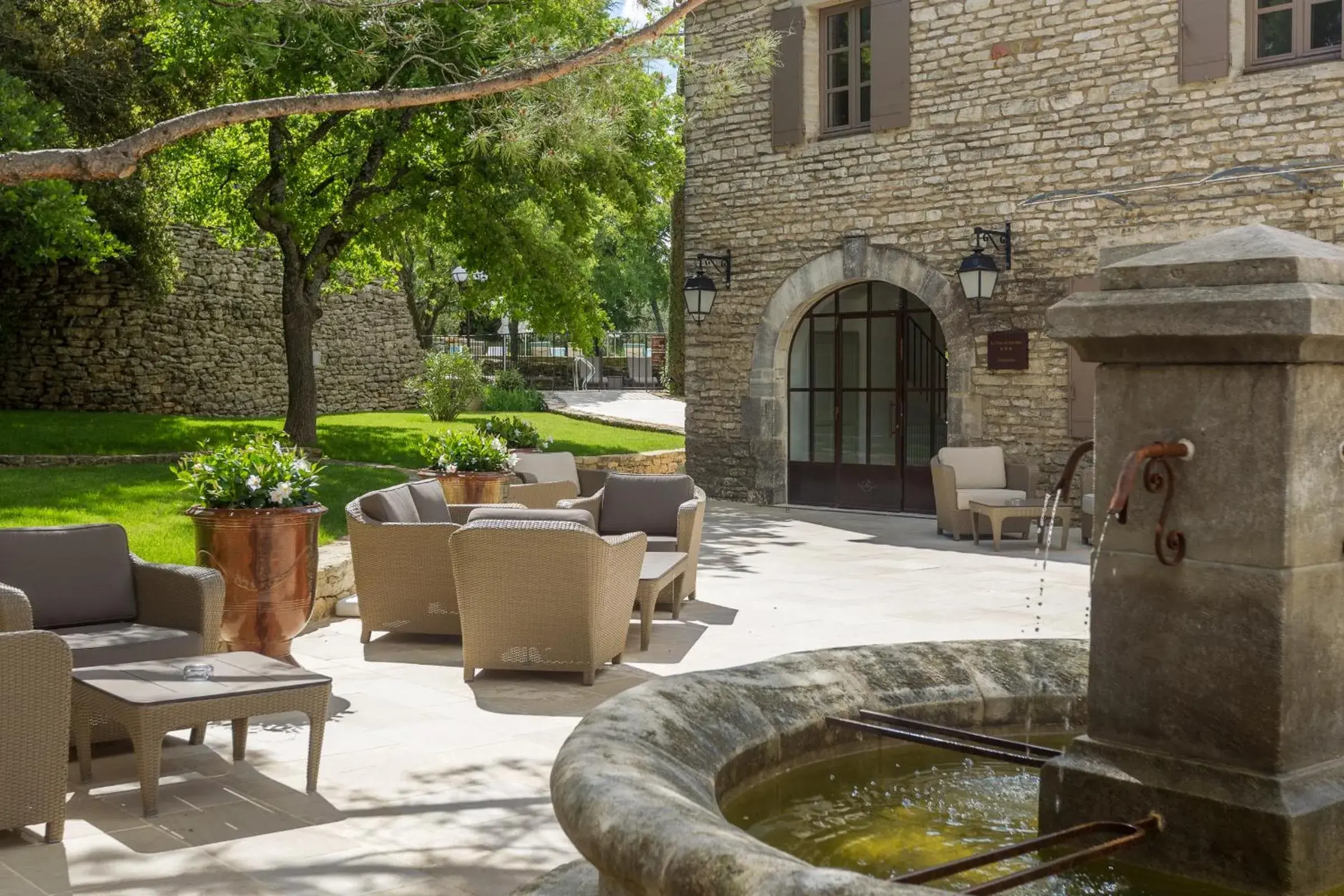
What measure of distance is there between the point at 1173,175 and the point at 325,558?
7454 mm

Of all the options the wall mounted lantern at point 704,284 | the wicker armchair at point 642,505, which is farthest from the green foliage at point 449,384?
the wicker armchair at point 642,505

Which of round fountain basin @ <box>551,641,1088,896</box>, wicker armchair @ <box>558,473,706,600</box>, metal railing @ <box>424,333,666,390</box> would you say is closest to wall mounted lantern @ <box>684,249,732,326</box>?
wicker armchair @ <box>558,473,706,600</box>

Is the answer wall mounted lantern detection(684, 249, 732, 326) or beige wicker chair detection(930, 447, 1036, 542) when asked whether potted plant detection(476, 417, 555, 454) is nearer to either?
beige wicker chair detection(930, 447, 1036, 542)

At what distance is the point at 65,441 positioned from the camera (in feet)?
45.5

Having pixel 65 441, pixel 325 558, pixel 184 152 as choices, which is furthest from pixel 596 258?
pixel 325 558

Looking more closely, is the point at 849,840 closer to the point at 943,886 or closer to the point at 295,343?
the point at 943,886

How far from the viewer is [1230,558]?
2.42m

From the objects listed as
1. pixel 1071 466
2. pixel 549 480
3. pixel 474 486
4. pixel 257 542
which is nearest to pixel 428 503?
pixel 257 542

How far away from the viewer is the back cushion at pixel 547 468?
9.10 metres

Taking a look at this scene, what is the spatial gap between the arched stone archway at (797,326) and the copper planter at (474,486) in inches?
201

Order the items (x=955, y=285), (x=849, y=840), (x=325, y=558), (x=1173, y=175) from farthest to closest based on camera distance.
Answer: (x=955, y=285), (x=1173, y=175), (x=325, y=558), (x=849, y=840)

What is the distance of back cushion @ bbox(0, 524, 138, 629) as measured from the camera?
4754mm

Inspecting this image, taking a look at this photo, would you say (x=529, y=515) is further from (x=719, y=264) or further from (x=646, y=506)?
(x=719, y=264)

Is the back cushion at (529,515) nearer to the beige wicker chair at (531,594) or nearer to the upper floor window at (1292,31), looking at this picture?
the beige wicker chair at (531,594)
